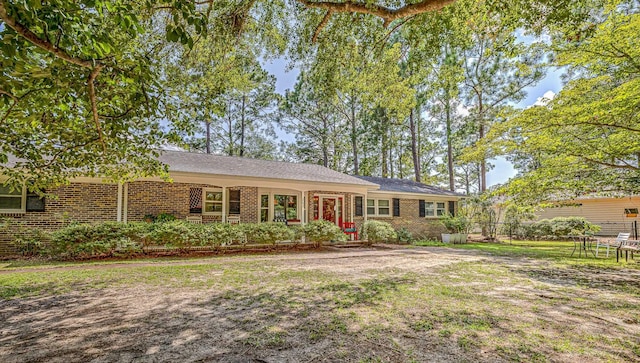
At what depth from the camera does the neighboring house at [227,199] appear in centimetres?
1062

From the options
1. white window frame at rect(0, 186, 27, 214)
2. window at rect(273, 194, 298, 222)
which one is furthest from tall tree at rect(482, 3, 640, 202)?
white window frame at rect(0, 186, 27, 214)

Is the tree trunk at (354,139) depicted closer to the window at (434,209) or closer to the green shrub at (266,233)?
the window at (434,209)

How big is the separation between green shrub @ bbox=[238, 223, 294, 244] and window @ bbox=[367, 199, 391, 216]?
6963 millimetres

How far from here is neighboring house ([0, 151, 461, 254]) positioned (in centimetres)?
1062

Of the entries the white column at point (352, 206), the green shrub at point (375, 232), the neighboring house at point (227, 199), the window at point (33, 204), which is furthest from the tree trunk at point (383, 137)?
the window at point (33, 204)

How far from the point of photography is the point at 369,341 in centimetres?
350

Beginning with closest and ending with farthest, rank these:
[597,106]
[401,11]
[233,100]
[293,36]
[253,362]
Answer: [253,362]
[401,11]
[597,106]
[293,36]
[233,100]

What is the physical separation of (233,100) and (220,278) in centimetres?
2507

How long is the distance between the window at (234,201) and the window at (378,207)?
289 inches

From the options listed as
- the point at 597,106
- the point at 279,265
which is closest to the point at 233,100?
the point at 279,265

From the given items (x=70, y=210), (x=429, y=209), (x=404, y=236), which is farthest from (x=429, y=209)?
(x=70, y=210)

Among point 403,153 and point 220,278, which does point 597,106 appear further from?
point 403,153

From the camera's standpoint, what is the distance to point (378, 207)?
17969mm

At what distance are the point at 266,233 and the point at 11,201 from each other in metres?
8.20
